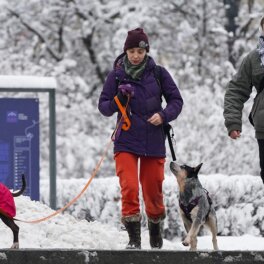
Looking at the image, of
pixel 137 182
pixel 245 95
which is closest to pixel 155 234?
pixel 137 182

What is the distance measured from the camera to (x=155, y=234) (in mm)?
7578

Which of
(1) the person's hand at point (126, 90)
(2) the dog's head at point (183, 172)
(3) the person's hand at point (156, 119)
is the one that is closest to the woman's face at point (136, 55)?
(1) the person's hand at point (126, 90)

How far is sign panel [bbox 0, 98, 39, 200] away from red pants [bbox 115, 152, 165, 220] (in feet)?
12.9

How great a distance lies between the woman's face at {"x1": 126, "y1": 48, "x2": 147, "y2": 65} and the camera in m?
7.14

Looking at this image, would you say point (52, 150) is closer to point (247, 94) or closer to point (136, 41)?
point (136, 41)

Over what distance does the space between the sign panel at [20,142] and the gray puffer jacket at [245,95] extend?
482cm

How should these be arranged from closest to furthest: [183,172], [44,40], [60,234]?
[183,172]
[60,234]
[44,40]

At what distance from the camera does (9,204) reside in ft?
21.6

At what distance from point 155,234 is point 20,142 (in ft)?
13.2

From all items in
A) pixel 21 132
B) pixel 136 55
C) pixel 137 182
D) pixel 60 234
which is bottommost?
pixel 60 234

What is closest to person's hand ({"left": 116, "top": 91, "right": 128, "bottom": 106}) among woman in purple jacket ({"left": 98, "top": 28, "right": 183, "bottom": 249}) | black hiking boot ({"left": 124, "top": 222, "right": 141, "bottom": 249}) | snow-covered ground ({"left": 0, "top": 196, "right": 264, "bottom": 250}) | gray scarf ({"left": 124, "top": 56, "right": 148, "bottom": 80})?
woman in purple jacket ({"left": 98, "top": 28, "right": 183, "bottom": 249})

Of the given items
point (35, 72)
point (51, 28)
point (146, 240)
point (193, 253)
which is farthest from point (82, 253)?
point (51, 28)

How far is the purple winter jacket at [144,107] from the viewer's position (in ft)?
23.3

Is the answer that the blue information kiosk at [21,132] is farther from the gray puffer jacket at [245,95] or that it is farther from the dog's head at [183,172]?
the gray puffer jacket at [245,95]
